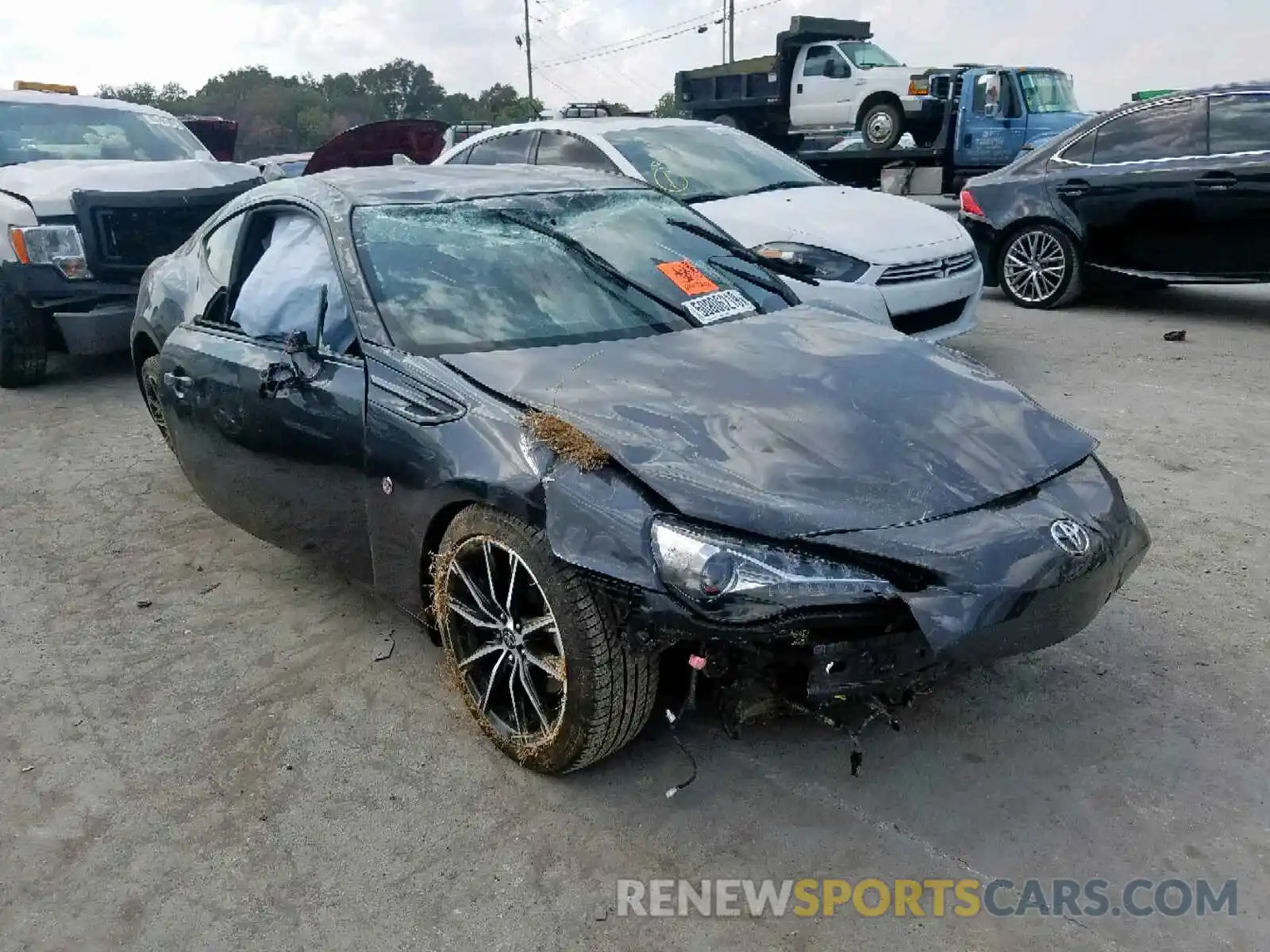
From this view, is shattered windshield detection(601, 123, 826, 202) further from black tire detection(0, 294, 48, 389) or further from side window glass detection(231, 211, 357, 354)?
black tire detection(0, 294, 48, 389)

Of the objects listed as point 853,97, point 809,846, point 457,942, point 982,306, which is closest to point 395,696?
point 457,942

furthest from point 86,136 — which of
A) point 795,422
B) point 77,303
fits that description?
point 795,422

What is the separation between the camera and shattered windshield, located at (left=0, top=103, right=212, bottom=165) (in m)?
7.47

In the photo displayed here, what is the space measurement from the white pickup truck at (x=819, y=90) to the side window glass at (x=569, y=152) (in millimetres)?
10724

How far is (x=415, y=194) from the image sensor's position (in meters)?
3.60

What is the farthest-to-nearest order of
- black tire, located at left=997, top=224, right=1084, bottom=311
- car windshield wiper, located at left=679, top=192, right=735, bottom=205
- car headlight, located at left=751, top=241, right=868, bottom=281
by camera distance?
black tire, located at left=997, top=224, right=1084, bottom=311 → car windshield wiper, located at left=679, top=192, right=735, bottom=205 → car headlight, located at left=751, top=241, right=868, bottom=281

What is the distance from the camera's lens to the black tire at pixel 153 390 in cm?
457

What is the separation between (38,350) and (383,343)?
5.09m

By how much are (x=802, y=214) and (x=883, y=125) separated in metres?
12.7

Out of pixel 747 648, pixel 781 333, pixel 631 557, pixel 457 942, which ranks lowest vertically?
pixel 457 942

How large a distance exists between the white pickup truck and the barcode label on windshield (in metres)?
14.4

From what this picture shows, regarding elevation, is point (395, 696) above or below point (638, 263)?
below

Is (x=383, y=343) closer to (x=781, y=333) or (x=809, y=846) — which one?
(x=781, y=333)

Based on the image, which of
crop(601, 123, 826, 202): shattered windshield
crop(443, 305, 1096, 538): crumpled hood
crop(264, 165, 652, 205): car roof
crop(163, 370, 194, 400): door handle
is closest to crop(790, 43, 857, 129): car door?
crop(601, 123, 826, 202): shattered windshield
